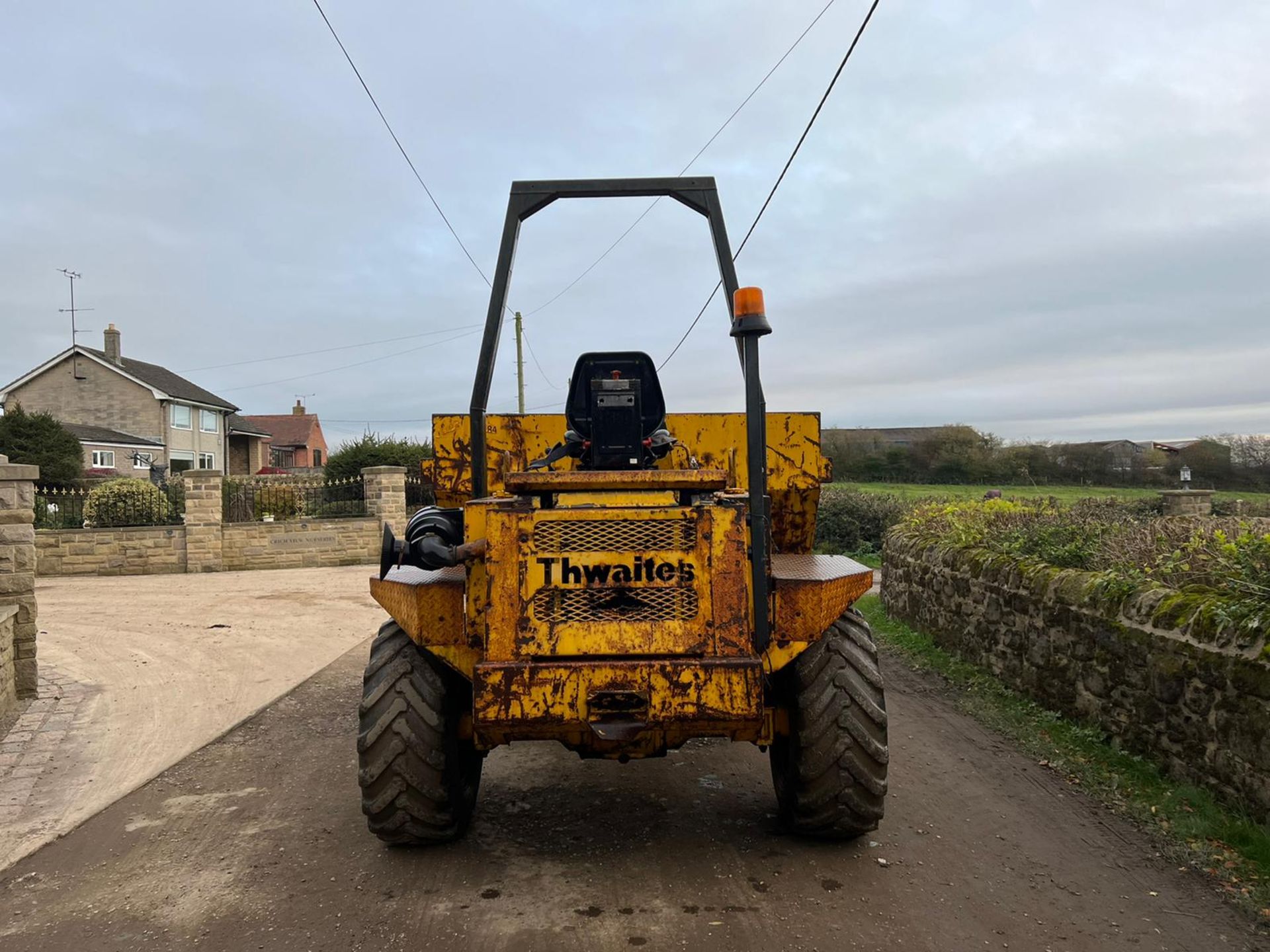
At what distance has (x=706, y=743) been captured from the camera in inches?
225

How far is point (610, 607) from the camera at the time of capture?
11.7ft

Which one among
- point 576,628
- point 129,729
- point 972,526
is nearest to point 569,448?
point 576,628

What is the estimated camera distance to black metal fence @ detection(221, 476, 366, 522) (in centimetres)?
1831

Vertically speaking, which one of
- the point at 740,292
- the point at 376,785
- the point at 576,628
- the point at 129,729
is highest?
the point at 740,292

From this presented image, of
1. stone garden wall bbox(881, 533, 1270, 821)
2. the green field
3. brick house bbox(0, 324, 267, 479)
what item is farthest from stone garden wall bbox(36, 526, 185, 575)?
brick house bbox(0, 324, 267, 479)

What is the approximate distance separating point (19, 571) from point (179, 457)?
123ft

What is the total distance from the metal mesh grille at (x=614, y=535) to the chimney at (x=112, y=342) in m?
43.6

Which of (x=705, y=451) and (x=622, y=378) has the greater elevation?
(x=622, y=378)

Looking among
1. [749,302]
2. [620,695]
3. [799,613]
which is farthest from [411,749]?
[749,302]

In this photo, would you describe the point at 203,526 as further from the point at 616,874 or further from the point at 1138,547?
the point at 1138,547

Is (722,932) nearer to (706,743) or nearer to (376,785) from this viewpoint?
(376,785)

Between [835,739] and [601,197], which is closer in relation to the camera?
[835,739]

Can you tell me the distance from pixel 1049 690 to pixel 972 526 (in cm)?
343

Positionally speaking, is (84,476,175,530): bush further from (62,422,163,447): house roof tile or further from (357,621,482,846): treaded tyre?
(62,422,163,447): house roof tile
